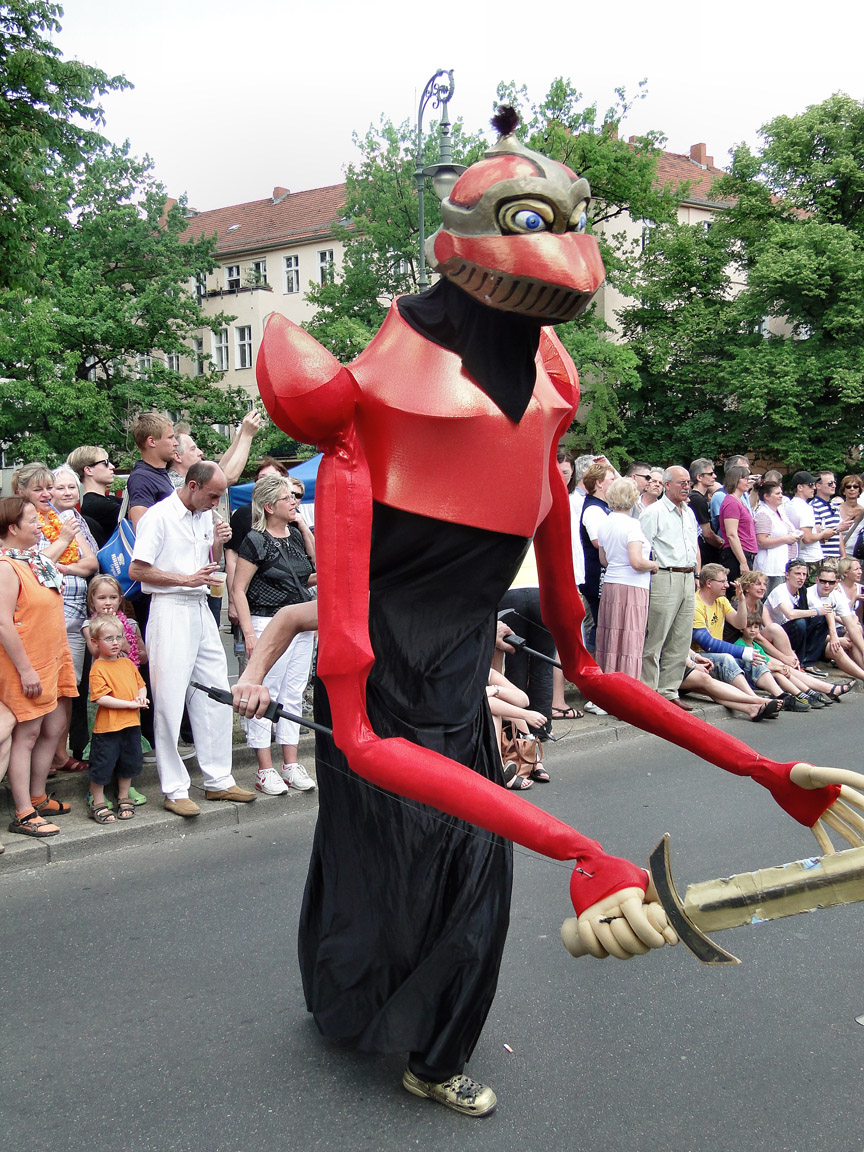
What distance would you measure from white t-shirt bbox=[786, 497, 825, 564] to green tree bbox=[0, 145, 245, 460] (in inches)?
684

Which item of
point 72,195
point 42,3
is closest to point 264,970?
point 42,3

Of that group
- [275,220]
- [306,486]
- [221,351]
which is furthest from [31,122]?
[275,220]

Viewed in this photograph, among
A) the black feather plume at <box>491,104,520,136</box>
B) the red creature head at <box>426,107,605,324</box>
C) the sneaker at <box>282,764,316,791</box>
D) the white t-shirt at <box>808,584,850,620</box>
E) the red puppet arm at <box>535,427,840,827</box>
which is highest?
the black feather plume at <box>491,104,520,136</box>

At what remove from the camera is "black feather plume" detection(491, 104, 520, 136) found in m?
2.29

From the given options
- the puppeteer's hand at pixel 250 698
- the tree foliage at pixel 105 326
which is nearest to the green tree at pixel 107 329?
the tree foliage at pixel 105 326

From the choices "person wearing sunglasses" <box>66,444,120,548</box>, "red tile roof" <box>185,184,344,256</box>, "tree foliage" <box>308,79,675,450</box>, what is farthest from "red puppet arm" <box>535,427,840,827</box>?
"red tile roof" <box>185,184,344,256</box>

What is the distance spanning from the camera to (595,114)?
25.8m

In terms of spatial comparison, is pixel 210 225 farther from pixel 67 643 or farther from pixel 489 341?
pixel 489 341

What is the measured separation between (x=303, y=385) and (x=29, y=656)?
126 inches

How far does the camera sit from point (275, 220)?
41281 millimetres

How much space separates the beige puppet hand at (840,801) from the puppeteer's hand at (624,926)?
0.49m

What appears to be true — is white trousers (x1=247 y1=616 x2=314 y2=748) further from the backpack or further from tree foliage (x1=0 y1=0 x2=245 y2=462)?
tree foliage (x1=0 y1=0 x2=245 y2=462)

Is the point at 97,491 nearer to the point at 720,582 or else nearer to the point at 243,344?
the point at 720,582

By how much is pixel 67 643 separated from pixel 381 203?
80.1ft
